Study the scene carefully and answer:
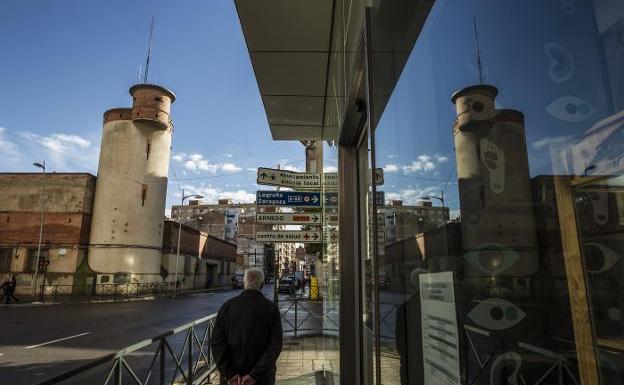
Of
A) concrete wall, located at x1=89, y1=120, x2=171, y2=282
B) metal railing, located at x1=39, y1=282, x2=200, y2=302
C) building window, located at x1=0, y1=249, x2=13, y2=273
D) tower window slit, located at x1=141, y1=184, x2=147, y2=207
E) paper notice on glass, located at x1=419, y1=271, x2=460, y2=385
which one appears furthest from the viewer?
tower window slit, located at x1=141, y1=184, x2=147, y2=207

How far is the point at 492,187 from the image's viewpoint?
984mm

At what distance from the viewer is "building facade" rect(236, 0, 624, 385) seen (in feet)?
2.37

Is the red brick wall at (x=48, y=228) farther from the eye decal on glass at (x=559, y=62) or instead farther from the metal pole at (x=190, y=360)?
the eye decal on glass at (x=559, y=62)

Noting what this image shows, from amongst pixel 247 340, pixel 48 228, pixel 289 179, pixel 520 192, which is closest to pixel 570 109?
pixel 520 192

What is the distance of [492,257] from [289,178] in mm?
7258

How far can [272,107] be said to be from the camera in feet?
20.3

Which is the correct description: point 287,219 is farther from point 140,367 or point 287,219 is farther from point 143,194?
point 143,194

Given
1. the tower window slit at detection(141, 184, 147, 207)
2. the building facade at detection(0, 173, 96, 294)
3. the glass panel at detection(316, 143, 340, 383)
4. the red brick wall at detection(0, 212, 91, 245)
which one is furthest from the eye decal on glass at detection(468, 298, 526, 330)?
the red brick wall at detection(0, 212, 91, 245)

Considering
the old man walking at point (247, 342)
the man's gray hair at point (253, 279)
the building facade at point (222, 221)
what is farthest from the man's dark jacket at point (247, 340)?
the building facade at point (222, 221)

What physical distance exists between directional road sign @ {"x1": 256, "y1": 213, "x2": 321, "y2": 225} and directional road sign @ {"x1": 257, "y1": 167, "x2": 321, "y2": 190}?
22.8 inches

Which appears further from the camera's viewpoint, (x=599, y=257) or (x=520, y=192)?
(x=520, y=192)

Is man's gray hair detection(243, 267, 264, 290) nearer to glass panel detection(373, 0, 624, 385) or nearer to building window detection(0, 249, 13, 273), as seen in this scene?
glass panel detection(373, 0, 624, 385)

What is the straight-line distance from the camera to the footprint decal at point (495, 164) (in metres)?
0.95

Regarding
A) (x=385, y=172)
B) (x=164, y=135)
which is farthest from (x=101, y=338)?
(x=164, y=135)
